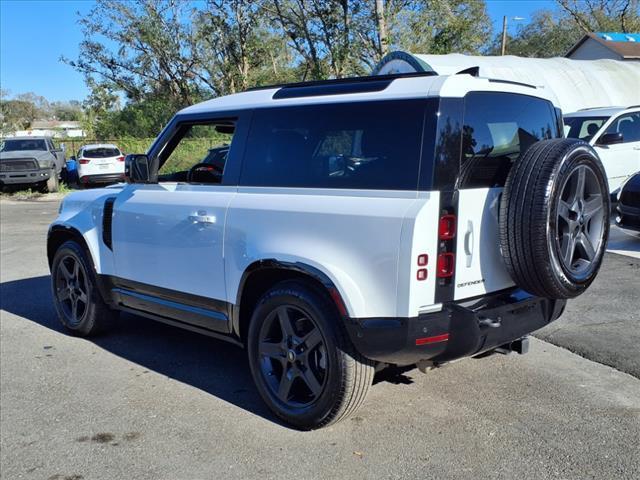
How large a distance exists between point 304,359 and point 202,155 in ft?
7.81

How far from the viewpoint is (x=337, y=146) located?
11.9 ft

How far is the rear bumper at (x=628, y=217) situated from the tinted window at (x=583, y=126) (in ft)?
9.78

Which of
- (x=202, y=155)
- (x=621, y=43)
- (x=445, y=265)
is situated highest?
(x=621, y=43)

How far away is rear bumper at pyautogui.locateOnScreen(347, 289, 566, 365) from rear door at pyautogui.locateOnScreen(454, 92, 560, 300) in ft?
0.40

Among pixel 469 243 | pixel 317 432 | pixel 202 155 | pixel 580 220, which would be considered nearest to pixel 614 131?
pixel 580 220

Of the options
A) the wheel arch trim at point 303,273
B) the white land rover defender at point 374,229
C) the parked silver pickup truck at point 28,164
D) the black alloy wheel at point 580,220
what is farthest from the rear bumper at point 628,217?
the parked silver pickup truck at point 28,164

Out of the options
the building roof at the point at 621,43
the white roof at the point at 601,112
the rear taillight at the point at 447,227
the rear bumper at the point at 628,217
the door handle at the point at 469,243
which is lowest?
the rear bumper at the point at 628,217

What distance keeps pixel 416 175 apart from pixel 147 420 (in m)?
2.38

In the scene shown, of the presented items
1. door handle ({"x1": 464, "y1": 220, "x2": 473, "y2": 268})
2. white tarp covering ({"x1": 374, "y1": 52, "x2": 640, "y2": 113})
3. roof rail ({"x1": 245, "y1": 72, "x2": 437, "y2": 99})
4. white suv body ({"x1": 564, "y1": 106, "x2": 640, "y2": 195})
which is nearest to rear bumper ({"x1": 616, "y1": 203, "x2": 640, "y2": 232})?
white suv body ({"x1": 564, "y1": 106, "x2": 640, "y2": 195})

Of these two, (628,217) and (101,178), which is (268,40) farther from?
(628,217)

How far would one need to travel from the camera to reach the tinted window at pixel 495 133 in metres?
3.34

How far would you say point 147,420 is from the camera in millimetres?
4004

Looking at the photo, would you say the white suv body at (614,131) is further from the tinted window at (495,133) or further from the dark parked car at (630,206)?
the tinted window at (495,133)

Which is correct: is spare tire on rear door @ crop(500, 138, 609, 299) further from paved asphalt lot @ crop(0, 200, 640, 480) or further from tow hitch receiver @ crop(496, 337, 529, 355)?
paved asphalt lot @ crop(0, 200, 640, 480)
